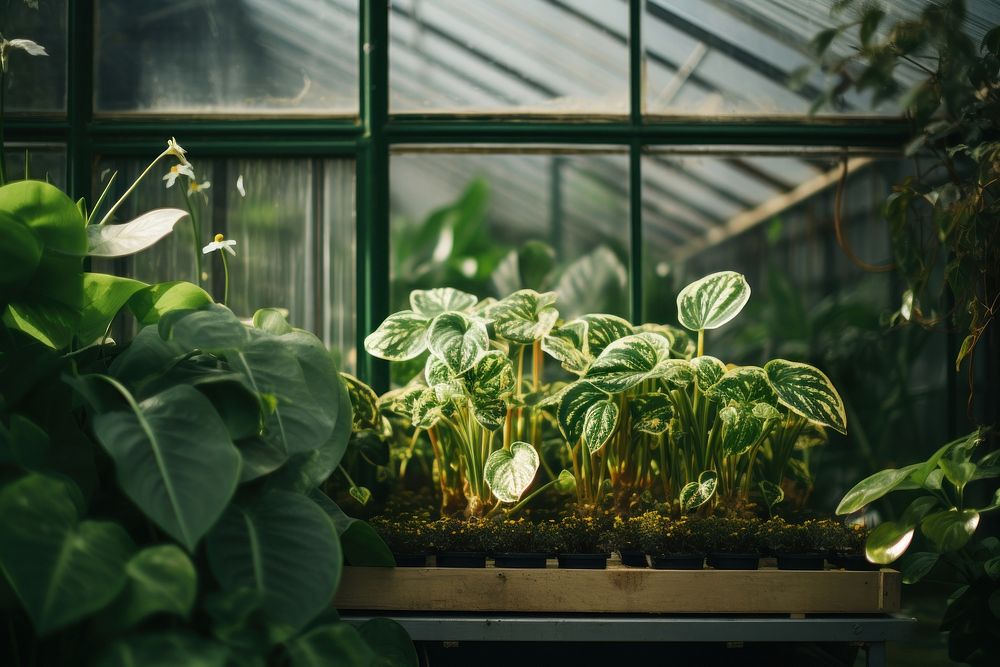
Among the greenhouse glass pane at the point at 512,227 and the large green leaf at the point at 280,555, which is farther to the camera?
Result: the greenhouse glass pane at the point at 512,227

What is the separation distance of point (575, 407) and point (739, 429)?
0.44m

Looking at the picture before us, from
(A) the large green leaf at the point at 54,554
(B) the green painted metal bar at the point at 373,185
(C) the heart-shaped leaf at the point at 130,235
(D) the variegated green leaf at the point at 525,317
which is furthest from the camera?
(B) the green painted metal bar at the point at 373,185

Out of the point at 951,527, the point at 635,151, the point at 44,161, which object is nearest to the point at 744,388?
the point at 951,527

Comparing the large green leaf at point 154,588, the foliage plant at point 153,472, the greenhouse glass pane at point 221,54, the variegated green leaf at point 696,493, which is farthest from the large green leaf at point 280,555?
the greenhouse glass pane at point 221,54

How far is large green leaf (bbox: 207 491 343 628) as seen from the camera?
1.49 metres

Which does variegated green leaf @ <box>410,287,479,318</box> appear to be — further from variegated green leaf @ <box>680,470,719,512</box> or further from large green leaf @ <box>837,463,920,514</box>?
large green leaf @ <box>837,463,920,514</box>

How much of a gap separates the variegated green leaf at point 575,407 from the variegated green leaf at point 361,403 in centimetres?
59

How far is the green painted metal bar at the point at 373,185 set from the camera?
2.83m

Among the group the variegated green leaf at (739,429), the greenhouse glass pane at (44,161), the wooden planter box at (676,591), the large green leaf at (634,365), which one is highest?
the greenhouse glass pane at (44,161)

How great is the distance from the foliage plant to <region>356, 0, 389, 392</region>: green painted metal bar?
89 centimetres

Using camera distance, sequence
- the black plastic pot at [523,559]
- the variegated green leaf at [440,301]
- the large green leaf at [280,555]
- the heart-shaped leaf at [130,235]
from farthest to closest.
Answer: the variegated green leaf at [440,301]
the black plastic pot at [523,559]
the heart-shaped leaf at [130,235]
the large green leaf at [280,555]

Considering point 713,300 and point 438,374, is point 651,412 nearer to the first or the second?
point 713,300

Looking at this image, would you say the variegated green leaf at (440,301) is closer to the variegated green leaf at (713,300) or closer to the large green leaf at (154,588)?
the variegated green leaf at (713,300)

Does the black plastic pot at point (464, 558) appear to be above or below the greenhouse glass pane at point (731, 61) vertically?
below
